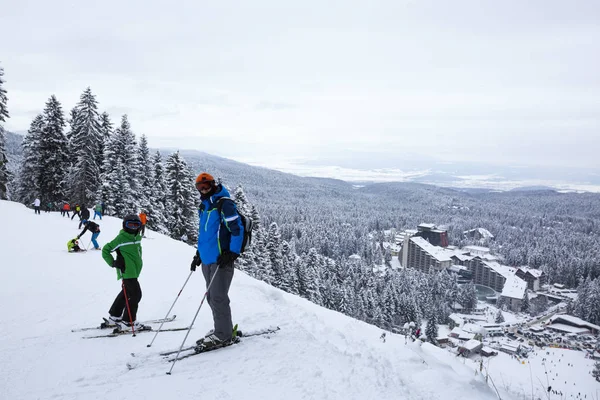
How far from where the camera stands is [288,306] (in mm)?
8281

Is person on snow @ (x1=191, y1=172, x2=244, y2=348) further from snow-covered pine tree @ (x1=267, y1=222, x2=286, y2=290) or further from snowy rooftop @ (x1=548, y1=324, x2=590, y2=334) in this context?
snowy rooftop @ (x1=548, y1=324, x2=590, y2=334)

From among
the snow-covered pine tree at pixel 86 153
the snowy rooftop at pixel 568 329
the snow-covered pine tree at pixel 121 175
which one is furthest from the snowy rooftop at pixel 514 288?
the snow-covered pine tree at pixel 86 153

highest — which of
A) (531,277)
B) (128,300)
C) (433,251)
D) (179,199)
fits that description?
(128,300)

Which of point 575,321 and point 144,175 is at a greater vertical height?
point 144,175

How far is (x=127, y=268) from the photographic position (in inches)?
226

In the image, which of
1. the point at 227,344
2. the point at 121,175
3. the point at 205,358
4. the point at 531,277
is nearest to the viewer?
the point at 205,358

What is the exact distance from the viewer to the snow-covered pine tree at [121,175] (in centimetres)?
2905

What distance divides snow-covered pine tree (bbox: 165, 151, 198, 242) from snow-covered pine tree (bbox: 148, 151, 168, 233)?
0.74 m

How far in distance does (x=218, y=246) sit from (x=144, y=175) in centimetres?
3163

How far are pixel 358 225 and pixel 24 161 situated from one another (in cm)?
15028

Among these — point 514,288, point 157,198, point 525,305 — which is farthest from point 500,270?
point 157,198

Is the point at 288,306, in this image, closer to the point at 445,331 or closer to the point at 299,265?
the point at 299,265

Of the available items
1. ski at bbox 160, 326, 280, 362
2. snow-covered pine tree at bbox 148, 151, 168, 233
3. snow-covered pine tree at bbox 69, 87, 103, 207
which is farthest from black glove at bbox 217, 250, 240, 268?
snow-covered pine tree at bbox 69, 87, 103, 207

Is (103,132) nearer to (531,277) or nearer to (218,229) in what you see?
(218,229)
